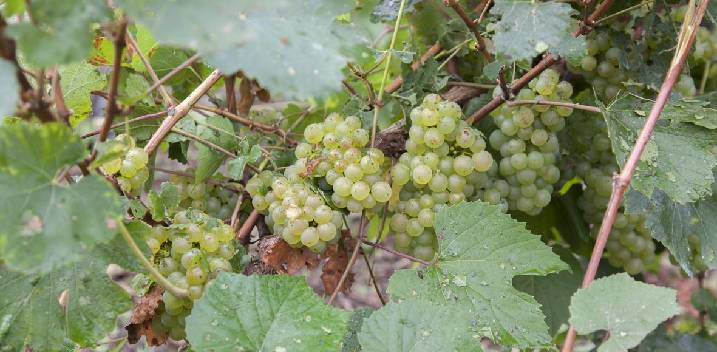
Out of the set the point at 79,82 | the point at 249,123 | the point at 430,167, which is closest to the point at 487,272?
the point at 430,167

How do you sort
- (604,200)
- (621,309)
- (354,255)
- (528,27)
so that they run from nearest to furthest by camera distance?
(621,309), (528,27), (354,255), (604,200)

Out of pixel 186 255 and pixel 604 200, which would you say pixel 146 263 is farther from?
pixel 604 200

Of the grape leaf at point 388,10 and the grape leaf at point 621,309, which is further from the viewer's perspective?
the grape leaf at point 388,10

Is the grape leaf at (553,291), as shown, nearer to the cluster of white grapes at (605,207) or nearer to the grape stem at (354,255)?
the cluster of white grapes at (605,207)

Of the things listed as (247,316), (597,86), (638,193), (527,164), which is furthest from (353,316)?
(597,86)

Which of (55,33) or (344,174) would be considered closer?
(55,33)

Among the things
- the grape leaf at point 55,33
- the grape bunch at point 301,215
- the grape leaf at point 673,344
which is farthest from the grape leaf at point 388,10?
the grape leaf at point 673,344
